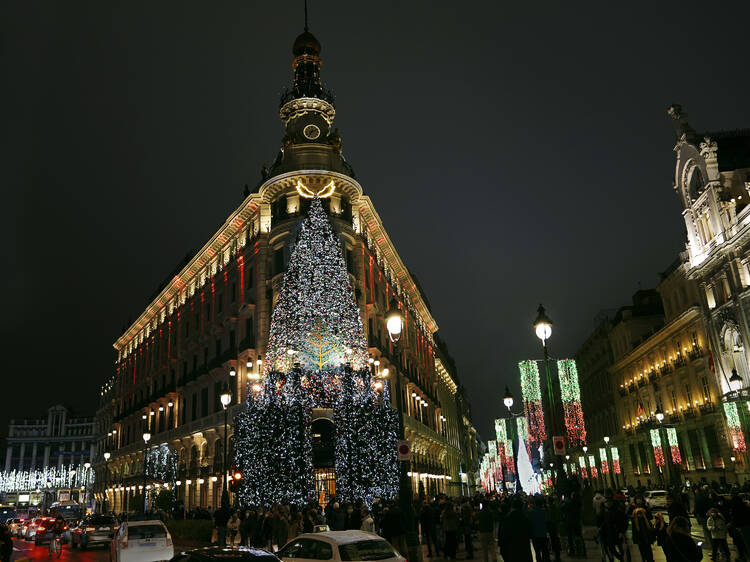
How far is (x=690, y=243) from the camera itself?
49.0 meters

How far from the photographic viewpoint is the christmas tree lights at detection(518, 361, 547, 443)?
56.5 metres

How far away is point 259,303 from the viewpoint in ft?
136

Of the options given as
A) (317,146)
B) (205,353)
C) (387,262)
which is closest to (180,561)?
(317,146)

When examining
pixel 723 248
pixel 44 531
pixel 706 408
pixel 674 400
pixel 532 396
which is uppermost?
pixel 723 248

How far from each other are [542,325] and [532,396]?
40576 millimetres

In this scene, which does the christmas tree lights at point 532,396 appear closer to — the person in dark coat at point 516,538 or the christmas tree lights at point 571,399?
the christmas tree lights at point 571,399

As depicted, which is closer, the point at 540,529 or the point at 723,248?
the point at 540,529

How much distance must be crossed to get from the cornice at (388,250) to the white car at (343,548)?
115ft

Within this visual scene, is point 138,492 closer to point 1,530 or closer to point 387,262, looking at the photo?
point 387,262

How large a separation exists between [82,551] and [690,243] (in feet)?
154

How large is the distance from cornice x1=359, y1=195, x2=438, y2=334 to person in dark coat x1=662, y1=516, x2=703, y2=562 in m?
37.6

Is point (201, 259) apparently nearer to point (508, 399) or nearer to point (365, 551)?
point (508, 399)

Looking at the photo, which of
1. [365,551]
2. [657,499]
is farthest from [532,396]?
[365,551]

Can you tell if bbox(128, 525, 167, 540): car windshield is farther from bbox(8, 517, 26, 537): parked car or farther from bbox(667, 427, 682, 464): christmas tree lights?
bbox(667, 427, 682, 464): christmas tree lights
